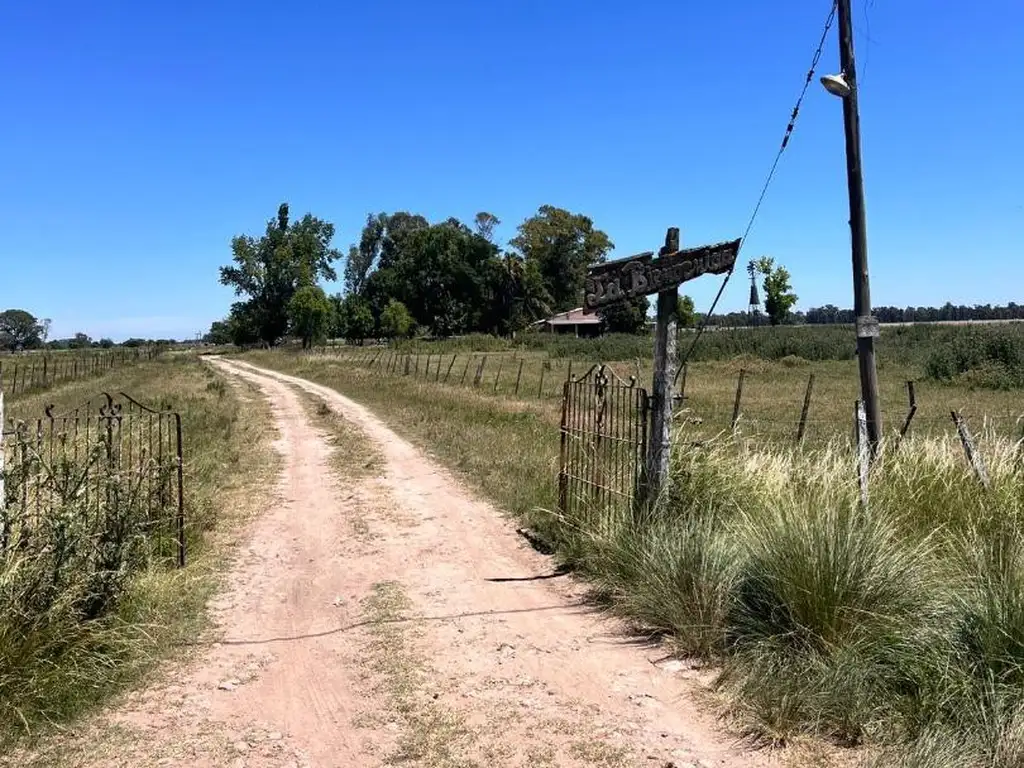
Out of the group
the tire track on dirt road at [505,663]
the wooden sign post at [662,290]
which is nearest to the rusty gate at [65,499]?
Answer: the tire track on dirt road at [505,663]

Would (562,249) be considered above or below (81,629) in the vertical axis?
above

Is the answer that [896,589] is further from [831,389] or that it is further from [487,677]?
[831,389]

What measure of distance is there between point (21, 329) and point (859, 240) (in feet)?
489

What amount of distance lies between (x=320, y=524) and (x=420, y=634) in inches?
147

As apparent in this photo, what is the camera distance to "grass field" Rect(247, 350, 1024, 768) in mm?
3830

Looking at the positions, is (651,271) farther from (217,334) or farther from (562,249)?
(217,334)

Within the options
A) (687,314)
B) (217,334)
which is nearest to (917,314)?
(687,314)

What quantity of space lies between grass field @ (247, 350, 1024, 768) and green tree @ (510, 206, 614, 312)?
280 feet

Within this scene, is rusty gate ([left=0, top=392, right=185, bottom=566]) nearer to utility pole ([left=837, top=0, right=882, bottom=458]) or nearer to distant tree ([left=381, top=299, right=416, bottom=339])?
utility pole ([left=837, top=0, right=882, bottom=458])

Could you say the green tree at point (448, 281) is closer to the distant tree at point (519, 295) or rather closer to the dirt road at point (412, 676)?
the distant tree at point (519, 295)

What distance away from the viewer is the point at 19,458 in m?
5.54

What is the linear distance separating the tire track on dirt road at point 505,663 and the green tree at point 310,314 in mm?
69847

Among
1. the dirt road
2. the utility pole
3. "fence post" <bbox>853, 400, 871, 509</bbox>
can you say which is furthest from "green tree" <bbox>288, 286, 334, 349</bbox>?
"fence post" <bbox>853, 400, 871, 509</bbox>

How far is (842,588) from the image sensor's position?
188 inches
